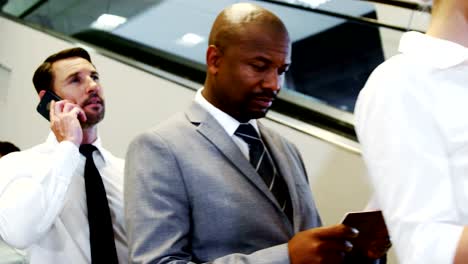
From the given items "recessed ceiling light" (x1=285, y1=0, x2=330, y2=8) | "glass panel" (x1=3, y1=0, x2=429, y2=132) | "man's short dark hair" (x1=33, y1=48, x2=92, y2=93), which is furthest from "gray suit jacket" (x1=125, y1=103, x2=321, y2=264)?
"recessed ceiling light" (x1=285, y1=0, x2=330, y2=8)

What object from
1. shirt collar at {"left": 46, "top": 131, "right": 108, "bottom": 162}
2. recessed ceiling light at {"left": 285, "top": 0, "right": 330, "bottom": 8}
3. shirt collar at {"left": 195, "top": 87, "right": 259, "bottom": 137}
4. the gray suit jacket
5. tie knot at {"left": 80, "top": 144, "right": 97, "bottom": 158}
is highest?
recessed ceiling light at {"left": 285, "top": 0, "right": 330, "bottom": 8}

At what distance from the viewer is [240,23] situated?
1.70 meters

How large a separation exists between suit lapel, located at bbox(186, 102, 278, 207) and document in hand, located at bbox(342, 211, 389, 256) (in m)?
0.29

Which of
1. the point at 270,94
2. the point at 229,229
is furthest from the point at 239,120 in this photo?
the point at 229,229

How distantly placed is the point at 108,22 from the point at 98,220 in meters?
2.86

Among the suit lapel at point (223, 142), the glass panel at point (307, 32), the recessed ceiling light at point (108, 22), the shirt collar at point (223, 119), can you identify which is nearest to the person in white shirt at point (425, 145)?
the suit lapel at point (223, 142)

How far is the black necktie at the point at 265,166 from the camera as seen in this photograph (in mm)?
1606

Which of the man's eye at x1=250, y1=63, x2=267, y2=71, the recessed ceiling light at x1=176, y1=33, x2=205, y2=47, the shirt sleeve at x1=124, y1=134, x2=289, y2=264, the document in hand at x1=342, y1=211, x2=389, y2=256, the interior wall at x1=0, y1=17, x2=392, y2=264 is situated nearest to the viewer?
the document in hand at x1=342, y1=211, x2=389, y2=256

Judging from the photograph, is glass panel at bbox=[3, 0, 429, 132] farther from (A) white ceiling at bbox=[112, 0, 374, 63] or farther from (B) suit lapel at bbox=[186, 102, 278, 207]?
(B) suit lapel at bbox=[186, 102, 278, 207]

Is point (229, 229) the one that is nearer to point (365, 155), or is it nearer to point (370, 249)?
point (370, 249)

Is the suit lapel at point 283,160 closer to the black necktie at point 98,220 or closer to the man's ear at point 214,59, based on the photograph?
the man's ear at point 214,59

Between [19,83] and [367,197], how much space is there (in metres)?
3.36

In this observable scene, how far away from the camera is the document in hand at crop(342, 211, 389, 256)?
1109 millimetres

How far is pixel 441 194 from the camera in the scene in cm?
80
